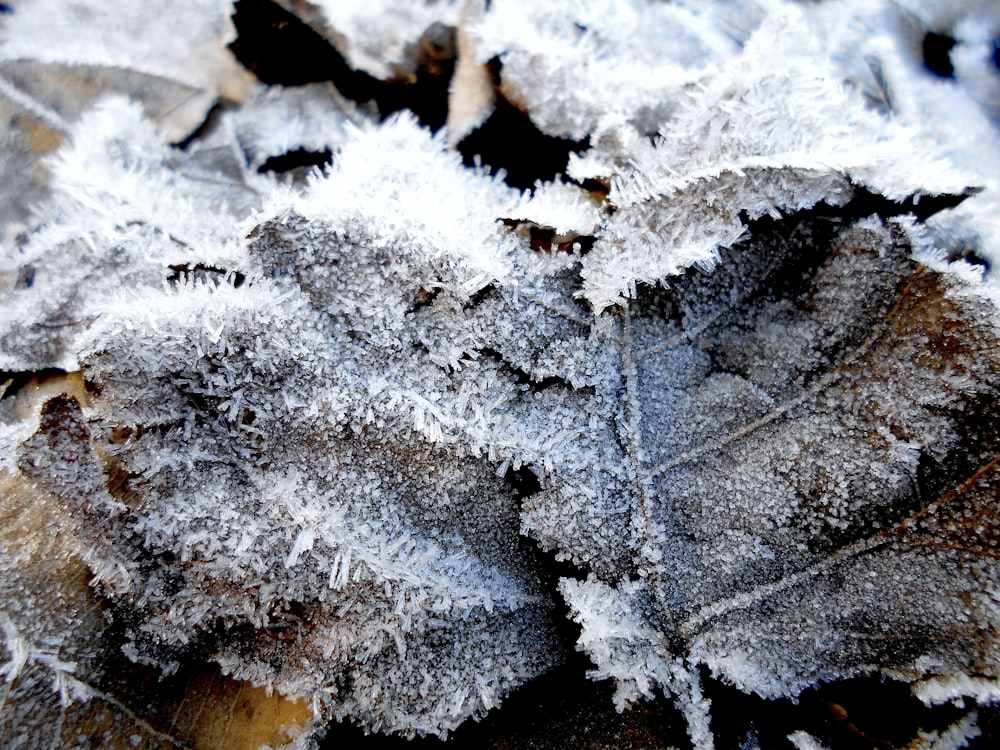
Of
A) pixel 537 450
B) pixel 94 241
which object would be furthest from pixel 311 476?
pixel 94 241

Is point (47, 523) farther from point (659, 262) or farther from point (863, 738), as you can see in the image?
point (863, 738)

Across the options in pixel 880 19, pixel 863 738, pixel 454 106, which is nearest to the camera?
pixel 863 738

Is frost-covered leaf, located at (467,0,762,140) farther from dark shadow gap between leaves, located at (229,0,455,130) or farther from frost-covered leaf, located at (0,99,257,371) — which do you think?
frost-covered leaf, located at (0,99,257,371)

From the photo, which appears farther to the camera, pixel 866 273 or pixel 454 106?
pixel 454 106

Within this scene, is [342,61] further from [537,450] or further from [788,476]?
[788,476]

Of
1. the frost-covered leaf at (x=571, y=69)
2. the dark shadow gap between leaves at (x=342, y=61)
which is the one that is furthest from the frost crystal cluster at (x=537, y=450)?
the dark shadow gap between leaves at (x=342, y=61)

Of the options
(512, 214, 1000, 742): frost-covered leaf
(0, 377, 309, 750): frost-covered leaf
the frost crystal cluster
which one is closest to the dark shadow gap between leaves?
the frost crystal cluster

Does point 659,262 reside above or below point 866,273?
below

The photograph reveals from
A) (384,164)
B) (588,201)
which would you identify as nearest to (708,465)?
(588,201)
